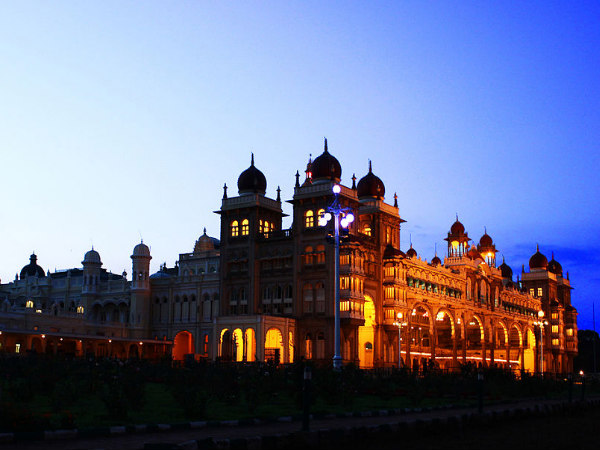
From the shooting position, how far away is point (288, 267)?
71.6 metres

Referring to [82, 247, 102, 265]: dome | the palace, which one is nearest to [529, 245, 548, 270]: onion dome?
the palace

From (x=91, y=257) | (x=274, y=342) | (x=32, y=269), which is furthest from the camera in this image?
(x=32, y=269)

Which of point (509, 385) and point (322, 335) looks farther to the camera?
point (322, 335)

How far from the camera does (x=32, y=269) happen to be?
367 feet

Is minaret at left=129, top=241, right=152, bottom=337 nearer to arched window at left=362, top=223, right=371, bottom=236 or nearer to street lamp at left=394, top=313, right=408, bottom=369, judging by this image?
arched window at left=362, top=223, right=371, bottom=236

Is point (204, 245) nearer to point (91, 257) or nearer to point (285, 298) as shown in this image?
point (91, 257)

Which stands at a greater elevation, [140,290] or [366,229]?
[366,229]

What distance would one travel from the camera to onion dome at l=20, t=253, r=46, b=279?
111 m

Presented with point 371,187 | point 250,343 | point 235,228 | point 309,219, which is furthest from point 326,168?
point 250,343

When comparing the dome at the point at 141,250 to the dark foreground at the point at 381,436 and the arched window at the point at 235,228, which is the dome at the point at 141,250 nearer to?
the arched window at the point at 235,228

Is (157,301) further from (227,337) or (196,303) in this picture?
(227,337)

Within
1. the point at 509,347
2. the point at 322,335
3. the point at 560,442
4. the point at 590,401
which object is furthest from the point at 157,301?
the point at 560,442

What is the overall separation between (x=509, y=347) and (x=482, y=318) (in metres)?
12.5

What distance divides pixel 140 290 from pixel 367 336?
94.4 feet
